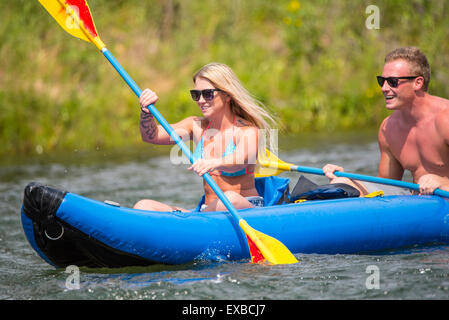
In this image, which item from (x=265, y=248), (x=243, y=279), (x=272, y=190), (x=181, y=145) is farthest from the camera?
(x=272, y=190)

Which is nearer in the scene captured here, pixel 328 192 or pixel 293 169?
pixel 328 192

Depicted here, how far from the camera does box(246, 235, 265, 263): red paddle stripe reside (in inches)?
137

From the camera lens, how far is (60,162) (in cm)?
808

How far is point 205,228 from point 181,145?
0.54 m

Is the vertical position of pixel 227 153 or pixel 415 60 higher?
pixel 415 60

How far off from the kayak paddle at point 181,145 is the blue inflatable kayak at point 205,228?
0.24 feet

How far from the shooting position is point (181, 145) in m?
3.75

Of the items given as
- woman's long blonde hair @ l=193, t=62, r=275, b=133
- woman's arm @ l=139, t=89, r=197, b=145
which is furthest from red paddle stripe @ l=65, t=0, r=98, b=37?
woman's long blonde hair @ l=193, t=62, r=275, b=133

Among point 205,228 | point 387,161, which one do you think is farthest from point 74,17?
point 387,161

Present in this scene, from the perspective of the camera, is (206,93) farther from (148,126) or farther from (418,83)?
(418,83)

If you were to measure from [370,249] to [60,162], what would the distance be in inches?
204

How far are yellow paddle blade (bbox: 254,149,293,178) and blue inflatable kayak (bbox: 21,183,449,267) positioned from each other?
2.07 ft

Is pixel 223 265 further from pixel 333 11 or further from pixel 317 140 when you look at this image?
pixel 333 11
